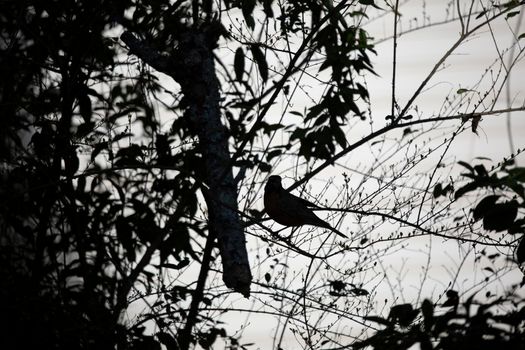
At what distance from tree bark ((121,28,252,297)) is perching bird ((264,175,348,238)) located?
402 millimetres

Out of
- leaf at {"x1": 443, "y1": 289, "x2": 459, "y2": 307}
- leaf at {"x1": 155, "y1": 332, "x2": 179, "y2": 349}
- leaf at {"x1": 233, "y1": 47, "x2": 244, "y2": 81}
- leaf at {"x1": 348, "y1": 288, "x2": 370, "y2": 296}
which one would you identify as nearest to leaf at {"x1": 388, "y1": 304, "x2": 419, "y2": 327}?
leaf at {"x1": 443, "y1": 289, "x2": 459, "y2": 307}

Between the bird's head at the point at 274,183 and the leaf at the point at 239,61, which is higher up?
the leaf at the point at 239,61

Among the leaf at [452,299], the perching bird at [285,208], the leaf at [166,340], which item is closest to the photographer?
the leaf at [452,299]

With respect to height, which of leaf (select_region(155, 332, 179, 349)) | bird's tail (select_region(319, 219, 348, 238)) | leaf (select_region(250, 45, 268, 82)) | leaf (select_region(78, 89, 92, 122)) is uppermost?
leaf (select_region(250, 45, 268, 82))

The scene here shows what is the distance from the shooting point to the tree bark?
3617mm

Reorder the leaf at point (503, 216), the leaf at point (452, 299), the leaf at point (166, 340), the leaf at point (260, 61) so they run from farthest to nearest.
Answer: the leaf at point (260, 61) < the leaf at point (166, 340) < the leaf at point (503, 216) < the leaf at point (452, 299)

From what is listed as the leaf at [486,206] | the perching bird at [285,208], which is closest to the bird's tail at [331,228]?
the perching bird at [285,208]

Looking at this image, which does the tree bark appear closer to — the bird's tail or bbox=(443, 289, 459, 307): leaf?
the bird's tail

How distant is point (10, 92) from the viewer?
12.6ft

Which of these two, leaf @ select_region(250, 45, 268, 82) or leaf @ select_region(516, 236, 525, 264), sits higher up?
leaf @ select_region(250, 45, 268, 82)

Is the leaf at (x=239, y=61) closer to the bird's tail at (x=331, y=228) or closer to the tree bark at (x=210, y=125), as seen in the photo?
the tree bark at (x=210, y=125)

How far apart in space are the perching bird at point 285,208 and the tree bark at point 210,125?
0.40 m

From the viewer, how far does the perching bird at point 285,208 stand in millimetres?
4062

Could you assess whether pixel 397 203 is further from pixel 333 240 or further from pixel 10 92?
pixel 10 92
